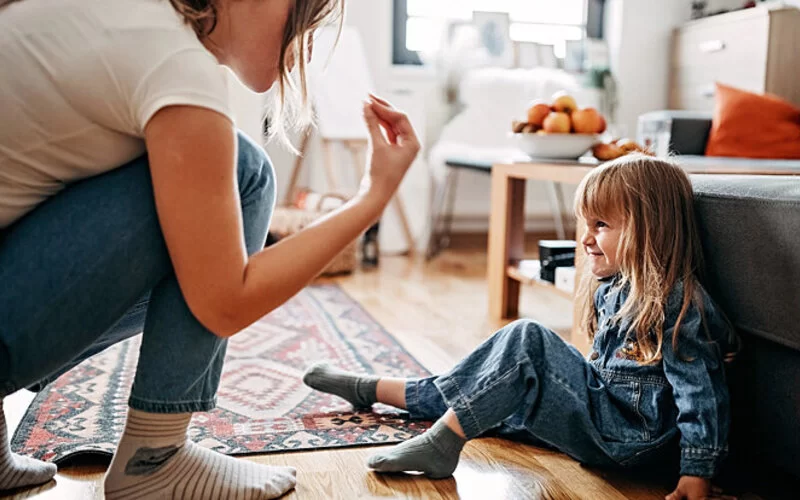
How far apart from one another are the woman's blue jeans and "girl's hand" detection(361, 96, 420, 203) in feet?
0.73

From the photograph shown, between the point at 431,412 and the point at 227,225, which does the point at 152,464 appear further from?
the point at 431,412

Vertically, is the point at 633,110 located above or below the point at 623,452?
above

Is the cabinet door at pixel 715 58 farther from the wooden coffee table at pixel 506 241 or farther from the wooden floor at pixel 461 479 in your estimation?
the wooden floor at pixel 461 479

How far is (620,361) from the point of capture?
1173mm

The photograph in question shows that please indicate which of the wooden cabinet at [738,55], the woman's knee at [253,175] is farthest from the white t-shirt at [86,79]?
the wooden cabinet at [738,55]

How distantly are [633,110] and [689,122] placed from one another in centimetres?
117

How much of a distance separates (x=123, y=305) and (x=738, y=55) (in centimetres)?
350

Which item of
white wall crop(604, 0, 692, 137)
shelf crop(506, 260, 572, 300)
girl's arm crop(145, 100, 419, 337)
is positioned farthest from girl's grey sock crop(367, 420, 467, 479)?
white wall crop(604, 0, 692, 137)

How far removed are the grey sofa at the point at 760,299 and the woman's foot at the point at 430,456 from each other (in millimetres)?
410

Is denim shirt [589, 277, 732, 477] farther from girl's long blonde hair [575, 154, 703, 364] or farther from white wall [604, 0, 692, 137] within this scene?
white wall [604, 0, 692, 137]

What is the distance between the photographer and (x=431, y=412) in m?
1.37

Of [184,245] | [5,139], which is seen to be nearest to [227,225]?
[184,245]

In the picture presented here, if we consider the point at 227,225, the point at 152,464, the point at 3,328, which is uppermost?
the point at 227,225

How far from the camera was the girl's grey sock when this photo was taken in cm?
115
